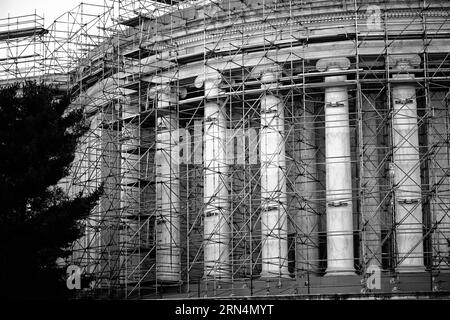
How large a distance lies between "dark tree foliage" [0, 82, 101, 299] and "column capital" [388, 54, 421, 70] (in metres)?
18.5

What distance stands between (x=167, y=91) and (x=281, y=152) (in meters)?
9.27

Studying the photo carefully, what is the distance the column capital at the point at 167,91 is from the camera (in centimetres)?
6569

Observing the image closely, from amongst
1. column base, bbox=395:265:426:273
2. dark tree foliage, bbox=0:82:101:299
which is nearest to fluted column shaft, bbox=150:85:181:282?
dark tree foliage, bbox=0:82:101:299

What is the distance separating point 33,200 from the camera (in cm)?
5209

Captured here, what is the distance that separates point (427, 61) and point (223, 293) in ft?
56.9

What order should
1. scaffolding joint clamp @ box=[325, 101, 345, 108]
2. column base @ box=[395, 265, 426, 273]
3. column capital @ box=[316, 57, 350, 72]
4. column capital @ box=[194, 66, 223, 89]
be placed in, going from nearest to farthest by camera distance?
column base @ box=[395, 265, 426, 273]
scaffolding joint clamp @ box=[325, 101, 345, 108]
column capital @ box=[316, 57, 350, 72]
column capital @ box=[194, 66, 223, 89]

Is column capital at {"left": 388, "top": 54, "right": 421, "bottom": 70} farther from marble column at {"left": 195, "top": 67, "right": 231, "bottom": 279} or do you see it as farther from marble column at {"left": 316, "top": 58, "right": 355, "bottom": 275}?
marble column at {"left": 195, "top": 67, "right": 231, "bottom": 279}

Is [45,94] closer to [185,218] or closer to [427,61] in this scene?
[185,218]

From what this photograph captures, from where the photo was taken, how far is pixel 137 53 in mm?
68438

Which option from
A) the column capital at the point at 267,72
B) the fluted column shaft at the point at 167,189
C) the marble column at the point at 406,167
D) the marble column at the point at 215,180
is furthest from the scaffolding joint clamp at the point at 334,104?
the fluted column shaft at the point at 167,189

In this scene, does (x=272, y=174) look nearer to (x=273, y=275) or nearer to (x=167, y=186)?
(x=273, y=275)

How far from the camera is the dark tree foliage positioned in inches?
1941
